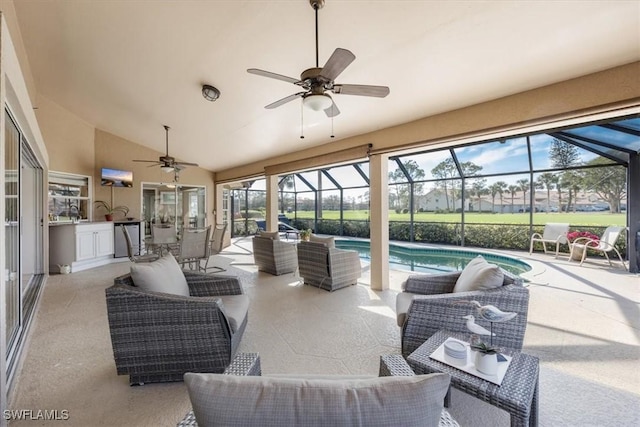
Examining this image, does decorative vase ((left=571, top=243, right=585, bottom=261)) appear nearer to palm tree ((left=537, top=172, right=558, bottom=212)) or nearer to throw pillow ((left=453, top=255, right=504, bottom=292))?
palm tree ((left=537, top=172, right=558, bottom=212))

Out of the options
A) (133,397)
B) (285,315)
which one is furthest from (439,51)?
(133,397)

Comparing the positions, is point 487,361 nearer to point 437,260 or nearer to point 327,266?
point 327,266

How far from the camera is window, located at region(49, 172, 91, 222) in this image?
5965 mm

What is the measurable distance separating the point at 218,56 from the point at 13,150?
221cm

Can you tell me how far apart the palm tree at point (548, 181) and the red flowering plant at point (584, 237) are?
1070 mm

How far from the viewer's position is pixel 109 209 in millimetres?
7066

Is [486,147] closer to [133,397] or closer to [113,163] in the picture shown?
[133,397]

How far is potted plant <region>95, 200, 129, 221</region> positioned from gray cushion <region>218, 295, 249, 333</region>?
604 cm

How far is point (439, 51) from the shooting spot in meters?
2.52

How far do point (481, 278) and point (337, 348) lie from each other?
1.36 m

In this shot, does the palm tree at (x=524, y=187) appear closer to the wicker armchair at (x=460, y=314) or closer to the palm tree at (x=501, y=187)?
the palm tree at (x=501, y=187)

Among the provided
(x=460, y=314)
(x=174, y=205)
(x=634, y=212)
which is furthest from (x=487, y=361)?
(x=174, y=205)

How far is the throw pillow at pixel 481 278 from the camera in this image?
213 centimetres

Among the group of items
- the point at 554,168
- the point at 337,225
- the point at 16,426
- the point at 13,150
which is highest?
the point at 554,168
